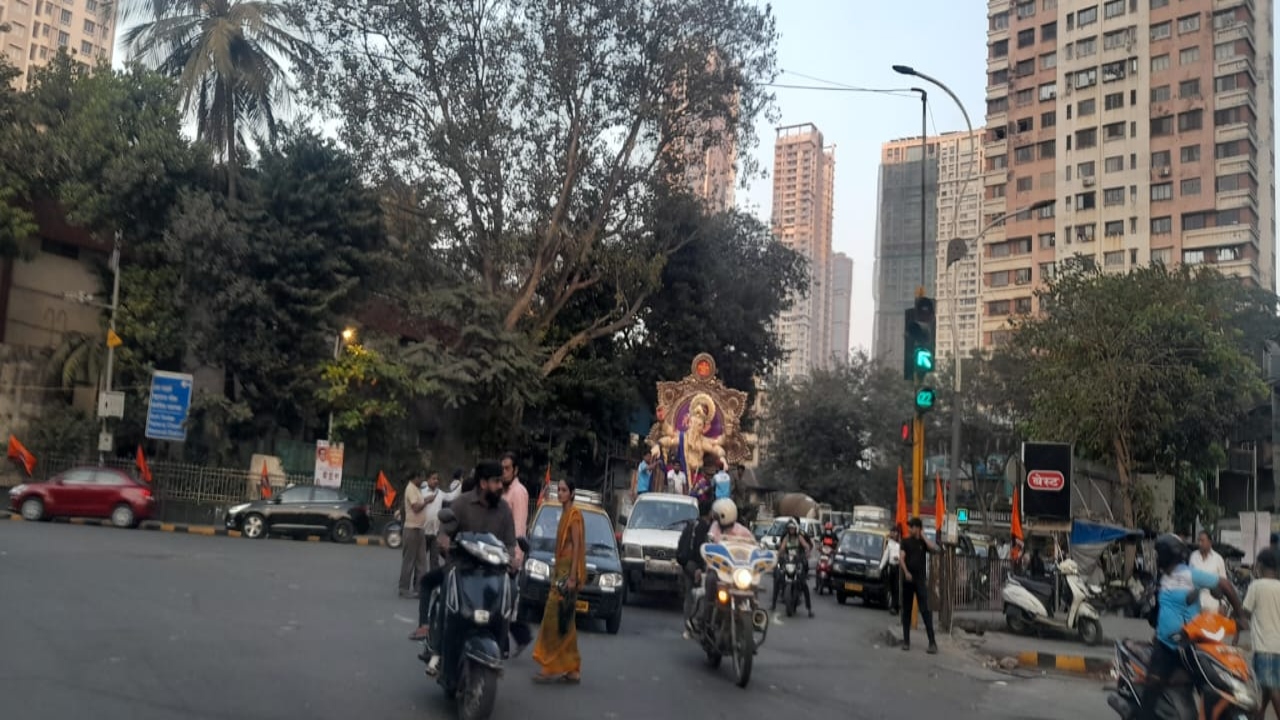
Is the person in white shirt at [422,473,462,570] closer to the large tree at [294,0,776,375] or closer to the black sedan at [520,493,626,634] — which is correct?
the black sedan at [520,493,626,634]

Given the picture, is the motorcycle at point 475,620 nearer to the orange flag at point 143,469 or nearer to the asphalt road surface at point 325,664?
the asphalt road surface at point 325,664

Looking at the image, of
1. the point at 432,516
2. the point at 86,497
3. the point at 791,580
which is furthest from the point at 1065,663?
the point at 86,497

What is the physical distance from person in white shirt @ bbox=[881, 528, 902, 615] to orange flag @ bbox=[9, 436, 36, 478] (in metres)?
21.8

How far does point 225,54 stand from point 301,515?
1335 centimetres

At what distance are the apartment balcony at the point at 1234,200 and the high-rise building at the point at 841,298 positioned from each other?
97.1 meters

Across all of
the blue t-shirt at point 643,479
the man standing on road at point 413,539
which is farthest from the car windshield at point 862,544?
the man standing on road at point 413,539

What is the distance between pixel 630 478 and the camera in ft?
143

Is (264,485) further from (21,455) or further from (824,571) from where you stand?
(824,571)

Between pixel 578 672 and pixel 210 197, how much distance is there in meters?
24.6

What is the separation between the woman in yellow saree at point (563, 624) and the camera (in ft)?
Answer: 30.7

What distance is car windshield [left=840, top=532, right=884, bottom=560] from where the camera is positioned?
2334 centimetres

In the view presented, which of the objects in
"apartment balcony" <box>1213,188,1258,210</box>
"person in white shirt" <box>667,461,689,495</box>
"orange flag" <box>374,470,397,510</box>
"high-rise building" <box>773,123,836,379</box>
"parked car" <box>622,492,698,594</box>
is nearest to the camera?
"parked car" <box>622,492,698,594</box>

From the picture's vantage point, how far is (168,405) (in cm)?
2834

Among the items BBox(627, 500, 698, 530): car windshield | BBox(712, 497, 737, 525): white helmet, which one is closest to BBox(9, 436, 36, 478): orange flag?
BBox(627, 500, 698, 530): car windshield
